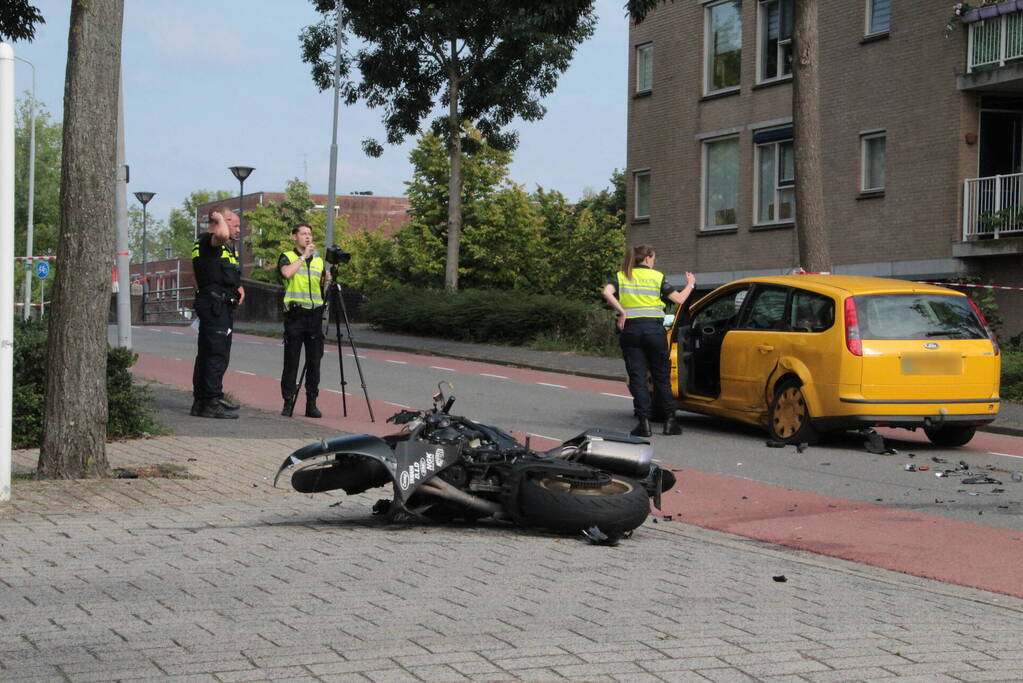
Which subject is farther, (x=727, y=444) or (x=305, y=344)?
(x=305, y=344)

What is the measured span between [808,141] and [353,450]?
13.7 m

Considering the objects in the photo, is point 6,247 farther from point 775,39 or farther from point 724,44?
point 724,44

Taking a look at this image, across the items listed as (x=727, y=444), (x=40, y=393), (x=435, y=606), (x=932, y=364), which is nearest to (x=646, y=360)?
(x=727, y=444)

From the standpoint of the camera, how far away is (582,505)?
7426mm

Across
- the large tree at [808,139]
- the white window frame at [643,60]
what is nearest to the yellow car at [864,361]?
the large tree at [808,139]

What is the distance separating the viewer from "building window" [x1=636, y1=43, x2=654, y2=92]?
1325 inches

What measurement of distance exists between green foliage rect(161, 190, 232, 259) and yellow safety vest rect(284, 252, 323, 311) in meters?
141

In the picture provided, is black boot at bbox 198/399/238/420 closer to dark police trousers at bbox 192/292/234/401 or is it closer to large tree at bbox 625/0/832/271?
dark police trousers at bbox 192/292/234/401

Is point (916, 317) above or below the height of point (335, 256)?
below

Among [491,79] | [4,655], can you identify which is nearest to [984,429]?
[4,655]

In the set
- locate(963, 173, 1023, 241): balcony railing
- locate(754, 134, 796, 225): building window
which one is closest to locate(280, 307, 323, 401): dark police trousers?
locate(963, 173, 1023, 241): balcony railing

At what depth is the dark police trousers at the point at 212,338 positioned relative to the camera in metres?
13.5

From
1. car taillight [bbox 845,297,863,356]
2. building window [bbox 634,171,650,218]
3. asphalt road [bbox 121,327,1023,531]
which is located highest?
building window [bbox 634,171,650,218]

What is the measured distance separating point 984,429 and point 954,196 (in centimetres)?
1034
